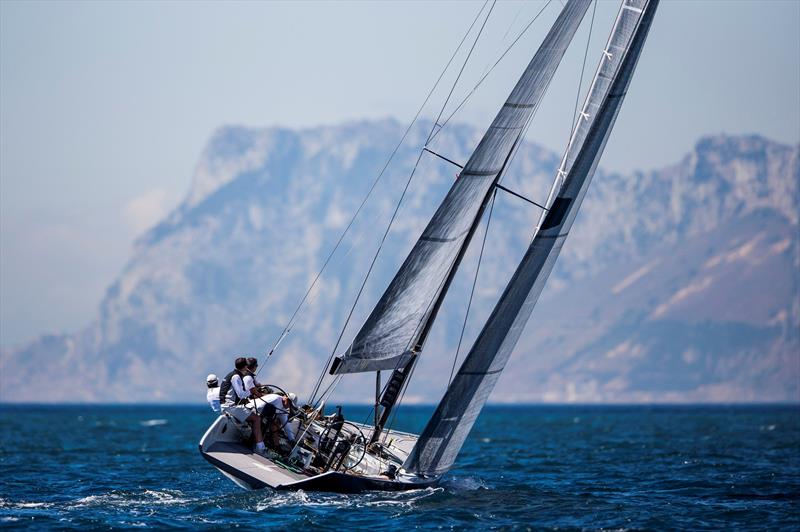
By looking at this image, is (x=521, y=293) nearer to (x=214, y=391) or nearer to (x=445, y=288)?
(x=445, y=288)

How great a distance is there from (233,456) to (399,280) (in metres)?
5.36

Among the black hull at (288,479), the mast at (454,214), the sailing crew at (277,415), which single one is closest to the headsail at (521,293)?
the black hull at (288,479)

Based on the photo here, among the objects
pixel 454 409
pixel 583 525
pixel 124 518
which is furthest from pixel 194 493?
pixel 583 525

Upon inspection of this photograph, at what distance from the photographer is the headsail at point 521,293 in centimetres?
2883

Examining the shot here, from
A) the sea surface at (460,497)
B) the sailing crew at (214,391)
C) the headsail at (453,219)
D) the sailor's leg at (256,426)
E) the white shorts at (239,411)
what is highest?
the headsail at (453,219)

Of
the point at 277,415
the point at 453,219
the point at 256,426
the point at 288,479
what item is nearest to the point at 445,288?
the point at 453,219

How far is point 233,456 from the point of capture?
29609 millimetres

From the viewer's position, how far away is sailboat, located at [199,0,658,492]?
94.6 feet

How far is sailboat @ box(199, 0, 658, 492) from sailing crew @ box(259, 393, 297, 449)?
340 mm

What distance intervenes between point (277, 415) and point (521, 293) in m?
6.26

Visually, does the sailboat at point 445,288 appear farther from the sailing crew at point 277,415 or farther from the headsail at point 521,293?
the sailing crew at point 277,415

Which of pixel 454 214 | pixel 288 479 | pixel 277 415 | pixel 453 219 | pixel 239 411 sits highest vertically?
pixel 454 214

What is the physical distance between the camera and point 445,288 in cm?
3036

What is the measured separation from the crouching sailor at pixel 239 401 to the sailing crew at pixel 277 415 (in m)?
0.31
